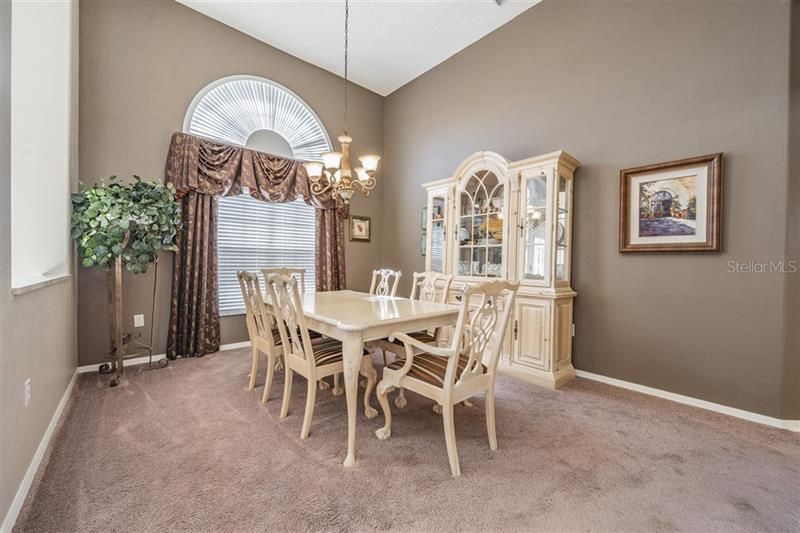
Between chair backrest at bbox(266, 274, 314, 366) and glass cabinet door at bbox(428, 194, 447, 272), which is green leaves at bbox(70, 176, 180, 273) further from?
glass cabinet door at bbox(428, 194, 447, 272)

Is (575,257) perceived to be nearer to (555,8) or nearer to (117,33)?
(555,8)

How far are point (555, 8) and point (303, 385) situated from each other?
4.26 m

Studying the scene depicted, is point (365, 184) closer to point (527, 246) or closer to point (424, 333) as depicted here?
point (424, 333)

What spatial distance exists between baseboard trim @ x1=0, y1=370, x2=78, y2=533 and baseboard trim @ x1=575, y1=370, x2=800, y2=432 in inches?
142

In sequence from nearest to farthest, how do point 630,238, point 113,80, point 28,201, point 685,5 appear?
point 28,201 < point 685,5 < point 630,238 < point 113,80

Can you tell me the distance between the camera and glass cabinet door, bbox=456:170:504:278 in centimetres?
330

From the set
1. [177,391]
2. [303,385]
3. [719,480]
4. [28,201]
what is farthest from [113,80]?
[719,480]

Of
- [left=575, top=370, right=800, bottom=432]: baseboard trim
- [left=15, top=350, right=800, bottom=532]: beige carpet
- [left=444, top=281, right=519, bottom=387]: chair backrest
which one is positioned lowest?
[left=15, top=350, right=800, bottom=532]: beige carpet

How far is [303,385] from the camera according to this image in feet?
9.20

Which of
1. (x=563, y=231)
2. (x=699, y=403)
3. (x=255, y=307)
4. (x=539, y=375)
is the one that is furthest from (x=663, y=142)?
(x=255, y=307)

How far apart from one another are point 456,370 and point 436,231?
8.04 ft

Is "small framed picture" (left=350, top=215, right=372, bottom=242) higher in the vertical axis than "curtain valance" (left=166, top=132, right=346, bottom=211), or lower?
lower

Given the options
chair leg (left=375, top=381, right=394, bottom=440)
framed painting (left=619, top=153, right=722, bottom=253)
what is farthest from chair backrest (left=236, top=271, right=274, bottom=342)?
framed painting (left=619, top=153, right=722, bottom=253)

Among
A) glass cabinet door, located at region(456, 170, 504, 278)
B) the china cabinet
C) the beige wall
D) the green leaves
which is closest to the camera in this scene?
the beige wall
